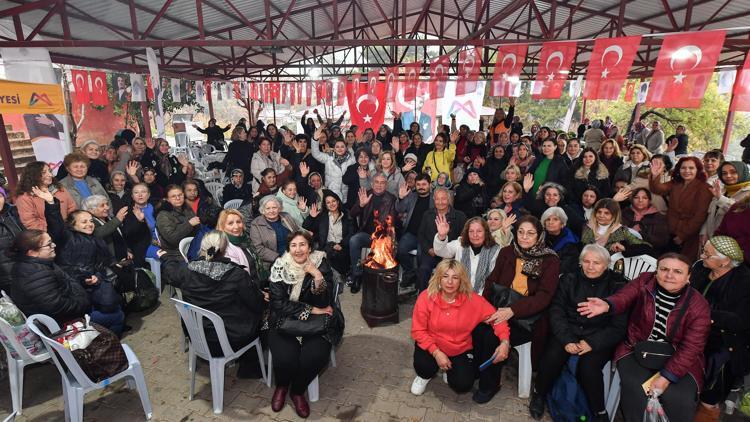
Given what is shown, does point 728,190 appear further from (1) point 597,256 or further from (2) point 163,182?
(2) point 163,182

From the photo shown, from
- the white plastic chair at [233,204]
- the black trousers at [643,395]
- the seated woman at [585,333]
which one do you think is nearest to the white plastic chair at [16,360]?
the white plastic chair at [233,204]

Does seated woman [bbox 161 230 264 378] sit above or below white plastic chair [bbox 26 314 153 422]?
above

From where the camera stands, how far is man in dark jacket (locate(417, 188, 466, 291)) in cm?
482

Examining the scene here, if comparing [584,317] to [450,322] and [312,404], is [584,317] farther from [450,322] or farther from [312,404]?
[312,404]

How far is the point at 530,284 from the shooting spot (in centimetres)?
346

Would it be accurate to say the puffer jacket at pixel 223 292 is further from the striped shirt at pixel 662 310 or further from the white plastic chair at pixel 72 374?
the striped shirt at pixel 662 310

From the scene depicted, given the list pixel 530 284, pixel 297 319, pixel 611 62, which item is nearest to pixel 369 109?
pixel 611 62

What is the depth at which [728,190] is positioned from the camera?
491 cm

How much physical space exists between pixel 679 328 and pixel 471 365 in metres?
1.53

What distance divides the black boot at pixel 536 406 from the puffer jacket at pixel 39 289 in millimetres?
3956

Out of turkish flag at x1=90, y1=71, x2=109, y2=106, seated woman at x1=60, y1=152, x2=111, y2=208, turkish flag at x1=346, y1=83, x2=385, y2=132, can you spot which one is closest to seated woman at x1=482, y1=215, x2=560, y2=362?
seated woman at x1=60, y1=152, x2=111, y2=208

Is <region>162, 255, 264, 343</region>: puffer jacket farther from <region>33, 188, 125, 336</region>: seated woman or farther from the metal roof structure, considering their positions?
the metal roof structure

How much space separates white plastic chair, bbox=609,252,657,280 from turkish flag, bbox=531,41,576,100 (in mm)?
3943

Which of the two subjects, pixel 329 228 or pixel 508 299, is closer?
pixel 508 299
